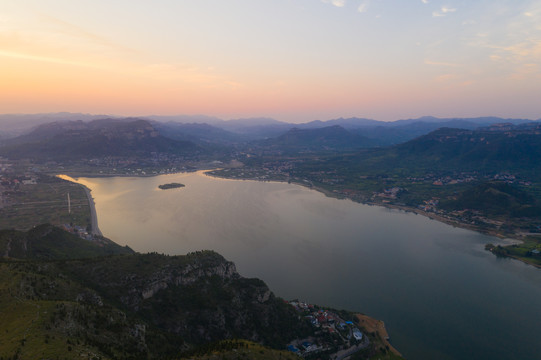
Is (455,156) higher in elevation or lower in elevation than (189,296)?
higher

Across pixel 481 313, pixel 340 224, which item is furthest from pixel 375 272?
pixel 340 224

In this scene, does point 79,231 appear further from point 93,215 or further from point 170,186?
point 170,186

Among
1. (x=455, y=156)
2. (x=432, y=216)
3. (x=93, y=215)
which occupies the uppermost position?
(x=455, y=156)

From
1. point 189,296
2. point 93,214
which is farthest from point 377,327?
point 93,214

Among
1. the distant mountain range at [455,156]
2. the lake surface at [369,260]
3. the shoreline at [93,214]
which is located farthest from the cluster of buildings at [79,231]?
the distant mountain range at [455,156]

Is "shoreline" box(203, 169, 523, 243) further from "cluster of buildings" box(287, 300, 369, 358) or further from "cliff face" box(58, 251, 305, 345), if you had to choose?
"cliff face" box(58, 251, 305, 345)

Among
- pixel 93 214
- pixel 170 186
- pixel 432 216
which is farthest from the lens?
pixel 170 186

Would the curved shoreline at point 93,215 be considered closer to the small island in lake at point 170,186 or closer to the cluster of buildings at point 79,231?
the cluster of buildings at point 79,231

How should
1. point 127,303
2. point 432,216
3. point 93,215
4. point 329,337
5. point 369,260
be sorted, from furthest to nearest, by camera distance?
point 432,216 → point 93,215 → point 369,260 → point 329,337 → point 127,303

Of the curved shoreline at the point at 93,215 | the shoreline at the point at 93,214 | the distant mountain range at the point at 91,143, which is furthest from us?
the distant mountain range at the point at 91,143
